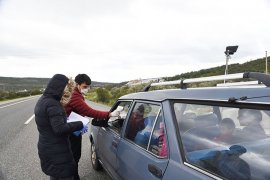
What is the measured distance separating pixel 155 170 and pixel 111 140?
166 centimetres

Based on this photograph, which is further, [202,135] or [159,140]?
[159,140]

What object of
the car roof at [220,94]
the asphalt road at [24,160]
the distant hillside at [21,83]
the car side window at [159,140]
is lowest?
the distant hillside at [21,83]

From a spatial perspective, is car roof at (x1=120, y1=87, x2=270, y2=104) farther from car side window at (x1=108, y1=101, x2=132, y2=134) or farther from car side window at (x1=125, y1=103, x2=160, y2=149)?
car side window at (x1=108, y1=101, x2=132, y2=134)

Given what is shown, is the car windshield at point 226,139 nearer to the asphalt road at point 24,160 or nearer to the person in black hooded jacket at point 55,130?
the person in black hooded jacket at point 55,130

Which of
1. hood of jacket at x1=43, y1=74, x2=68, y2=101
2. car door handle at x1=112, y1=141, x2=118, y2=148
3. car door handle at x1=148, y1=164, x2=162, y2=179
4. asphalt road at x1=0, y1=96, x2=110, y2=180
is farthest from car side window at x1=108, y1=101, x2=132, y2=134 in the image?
car door handle at x1=148, y1=164, x2=162, y2=179

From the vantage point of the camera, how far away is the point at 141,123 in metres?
3.65

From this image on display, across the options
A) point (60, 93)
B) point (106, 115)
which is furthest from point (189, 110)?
point (106, 115)

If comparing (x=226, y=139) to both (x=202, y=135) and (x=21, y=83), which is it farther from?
(x=21, y=83)

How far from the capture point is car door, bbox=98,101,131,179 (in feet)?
13.2

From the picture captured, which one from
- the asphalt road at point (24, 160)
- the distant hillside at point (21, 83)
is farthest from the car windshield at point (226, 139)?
the distant hillside at point (21, 83)

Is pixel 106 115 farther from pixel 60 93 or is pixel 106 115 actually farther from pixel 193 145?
pixel 193 145

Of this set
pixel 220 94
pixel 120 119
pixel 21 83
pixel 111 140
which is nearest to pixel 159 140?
pixel 220 94

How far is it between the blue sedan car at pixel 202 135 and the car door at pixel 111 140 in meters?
0.39

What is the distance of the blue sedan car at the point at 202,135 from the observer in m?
2.04
